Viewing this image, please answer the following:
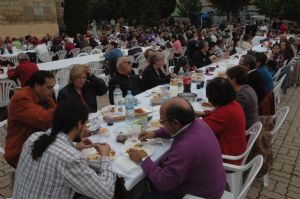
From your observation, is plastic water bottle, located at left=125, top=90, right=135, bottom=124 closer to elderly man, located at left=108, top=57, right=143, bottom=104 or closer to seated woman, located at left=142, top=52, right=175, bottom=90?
elderly man, located at left=108, top=57, right=143, bottom=104

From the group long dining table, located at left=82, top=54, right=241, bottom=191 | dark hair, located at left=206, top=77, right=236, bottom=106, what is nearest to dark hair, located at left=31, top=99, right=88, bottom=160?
long dining table, located at left=82, top=54, right=241, bottom=191

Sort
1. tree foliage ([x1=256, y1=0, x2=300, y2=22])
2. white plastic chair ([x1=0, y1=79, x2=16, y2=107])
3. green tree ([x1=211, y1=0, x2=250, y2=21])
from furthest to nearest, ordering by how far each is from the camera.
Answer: green tree ([x1=211, y1=0, x2=250, y2=21])
tree foliage ([x1=256, y1=0, x2=300, y2=22])
white plastic chair ([x1=0, y1=79, x2=16, y2=107])

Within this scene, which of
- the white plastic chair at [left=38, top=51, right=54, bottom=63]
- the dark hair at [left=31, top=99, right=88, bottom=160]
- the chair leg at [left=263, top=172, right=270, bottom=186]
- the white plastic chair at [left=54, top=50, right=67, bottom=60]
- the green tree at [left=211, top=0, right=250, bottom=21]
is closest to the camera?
the dark hair at [left=31, top=99, right=88, bottom=160]

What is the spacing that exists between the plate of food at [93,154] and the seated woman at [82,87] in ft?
4.72

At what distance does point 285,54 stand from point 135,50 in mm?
4199

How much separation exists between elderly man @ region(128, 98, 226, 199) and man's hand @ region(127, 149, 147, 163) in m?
0.11

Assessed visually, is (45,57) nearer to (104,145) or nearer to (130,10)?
(104,145)

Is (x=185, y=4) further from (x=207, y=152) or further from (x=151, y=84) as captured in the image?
(x=207, y=152)

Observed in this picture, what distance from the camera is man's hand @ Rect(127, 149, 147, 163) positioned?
96.4 inches

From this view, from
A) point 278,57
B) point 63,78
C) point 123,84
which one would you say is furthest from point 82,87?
point 278,57

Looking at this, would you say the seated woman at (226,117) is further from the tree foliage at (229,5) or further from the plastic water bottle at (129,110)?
the tree foliage at (229,5)

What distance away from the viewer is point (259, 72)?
14.8 ft

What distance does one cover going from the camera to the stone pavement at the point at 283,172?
3.61 metres

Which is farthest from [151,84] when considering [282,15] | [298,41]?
[282,15]
